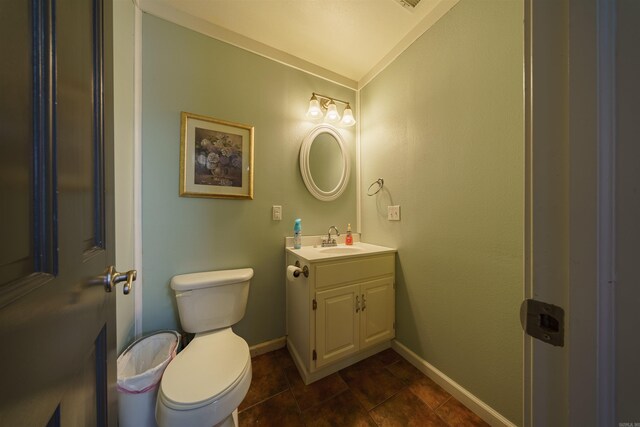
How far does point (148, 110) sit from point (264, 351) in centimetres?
184

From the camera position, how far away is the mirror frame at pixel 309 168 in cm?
170

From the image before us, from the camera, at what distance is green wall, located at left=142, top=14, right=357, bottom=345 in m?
1.29

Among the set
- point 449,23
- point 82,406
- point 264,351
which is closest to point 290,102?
point 449,23

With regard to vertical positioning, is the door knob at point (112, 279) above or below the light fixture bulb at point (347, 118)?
below

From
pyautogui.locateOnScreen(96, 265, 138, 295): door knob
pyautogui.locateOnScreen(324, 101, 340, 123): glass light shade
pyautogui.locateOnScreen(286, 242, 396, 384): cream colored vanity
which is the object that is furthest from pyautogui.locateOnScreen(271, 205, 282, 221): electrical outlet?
pyautogui.locateOnScreen(96, 265, 138, 295): door knob

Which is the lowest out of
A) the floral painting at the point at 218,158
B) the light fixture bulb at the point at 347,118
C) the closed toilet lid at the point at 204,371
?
the closed toilet lid at the point at 204,371

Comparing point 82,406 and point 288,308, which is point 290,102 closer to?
point 288,308

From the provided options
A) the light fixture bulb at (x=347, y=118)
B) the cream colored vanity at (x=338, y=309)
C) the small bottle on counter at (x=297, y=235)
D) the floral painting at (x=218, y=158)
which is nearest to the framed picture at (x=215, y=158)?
the floral painting at (x=218, y=158)

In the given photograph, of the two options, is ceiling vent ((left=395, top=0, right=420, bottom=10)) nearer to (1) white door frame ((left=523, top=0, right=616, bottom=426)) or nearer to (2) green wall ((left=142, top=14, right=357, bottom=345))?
(2) green wall ((left=142, top=14, right=357, bottom=345))

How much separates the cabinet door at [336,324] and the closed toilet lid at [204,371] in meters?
0.46

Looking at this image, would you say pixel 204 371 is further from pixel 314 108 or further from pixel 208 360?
pixel 314 108

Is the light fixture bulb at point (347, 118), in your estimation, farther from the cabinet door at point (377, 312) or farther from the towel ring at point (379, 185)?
the cabinet door at point (377, 312)

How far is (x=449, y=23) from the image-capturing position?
4.06 feet

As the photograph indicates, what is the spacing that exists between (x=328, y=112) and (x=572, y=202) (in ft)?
5.70
